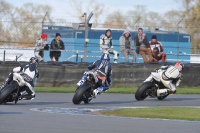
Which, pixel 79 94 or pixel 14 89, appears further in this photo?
pixel 79 94

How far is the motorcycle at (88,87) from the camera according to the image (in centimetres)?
1761

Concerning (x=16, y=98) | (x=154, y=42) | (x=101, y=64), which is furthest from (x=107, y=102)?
(x=154, y=42)

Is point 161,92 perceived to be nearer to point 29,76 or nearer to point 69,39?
point 29,76

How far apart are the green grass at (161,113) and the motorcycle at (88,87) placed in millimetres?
2259

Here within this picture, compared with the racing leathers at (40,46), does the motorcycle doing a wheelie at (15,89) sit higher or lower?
lower

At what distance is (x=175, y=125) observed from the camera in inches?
492

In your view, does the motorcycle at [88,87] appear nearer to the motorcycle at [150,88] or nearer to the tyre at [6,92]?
the motorcycle at [150,88]

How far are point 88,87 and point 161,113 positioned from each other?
3.25 metres

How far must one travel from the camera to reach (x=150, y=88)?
19531 millimetres

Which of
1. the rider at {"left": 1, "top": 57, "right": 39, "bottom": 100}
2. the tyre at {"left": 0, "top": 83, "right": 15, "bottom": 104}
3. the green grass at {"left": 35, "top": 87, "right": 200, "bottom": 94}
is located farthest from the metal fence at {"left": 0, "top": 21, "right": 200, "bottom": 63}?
the tyre at {"left": 0, "top": 83, "right": 15, "bottom": 104}

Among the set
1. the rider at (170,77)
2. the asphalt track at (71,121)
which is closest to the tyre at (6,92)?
the asphalt track at (71,121)

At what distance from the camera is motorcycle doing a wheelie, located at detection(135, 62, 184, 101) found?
1950cm

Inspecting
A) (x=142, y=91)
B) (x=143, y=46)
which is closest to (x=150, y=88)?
(x=142, y=91)

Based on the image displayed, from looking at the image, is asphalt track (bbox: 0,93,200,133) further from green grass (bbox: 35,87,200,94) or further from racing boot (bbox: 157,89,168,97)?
green grass (bbox: 35,87,200,94)
